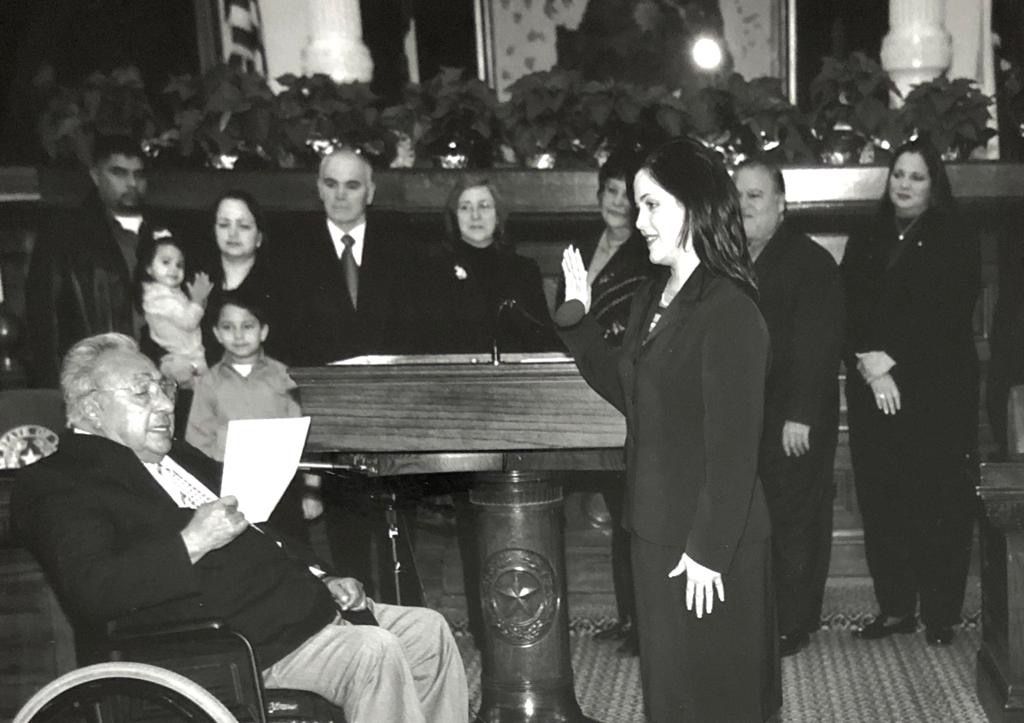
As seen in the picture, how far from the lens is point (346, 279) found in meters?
5.30

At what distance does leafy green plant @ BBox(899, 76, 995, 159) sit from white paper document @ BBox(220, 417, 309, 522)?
3.43m

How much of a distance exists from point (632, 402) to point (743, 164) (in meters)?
2.23

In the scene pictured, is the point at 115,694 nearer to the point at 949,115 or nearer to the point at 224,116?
the point at 224,116

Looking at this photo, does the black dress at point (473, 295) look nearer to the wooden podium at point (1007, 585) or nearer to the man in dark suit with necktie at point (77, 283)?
the man in dark suit with necktie at point (77, 283)

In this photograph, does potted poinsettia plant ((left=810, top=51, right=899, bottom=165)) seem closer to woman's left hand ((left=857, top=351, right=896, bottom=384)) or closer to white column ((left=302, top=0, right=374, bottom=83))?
woman's left hand ((left=857, top=351, right=896, bottom=384))

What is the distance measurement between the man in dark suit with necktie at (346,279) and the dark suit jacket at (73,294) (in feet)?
2.67

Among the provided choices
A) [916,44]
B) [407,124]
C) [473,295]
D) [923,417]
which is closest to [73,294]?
[407,124]

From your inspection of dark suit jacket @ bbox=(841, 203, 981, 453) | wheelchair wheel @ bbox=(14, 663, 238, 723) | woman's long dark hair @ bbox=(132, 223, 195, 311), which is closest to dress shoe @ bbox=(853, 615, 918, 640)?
dark suit jacket @ bbox=(841, 203, 981, 453)

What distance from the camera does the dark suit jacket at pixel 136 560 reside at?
2.88 m

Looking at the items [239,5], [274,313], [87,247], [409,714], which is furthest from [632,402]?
[239,5]

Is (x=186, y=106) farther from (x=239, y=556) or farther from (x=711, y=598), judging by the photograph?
(x=711, y=598)

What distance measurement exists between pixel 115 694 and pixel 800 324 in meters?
2.82

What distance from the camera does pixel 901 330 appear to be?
4.94 meters

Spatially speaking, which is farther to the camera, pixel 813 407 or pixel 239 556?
pixel 813 407
